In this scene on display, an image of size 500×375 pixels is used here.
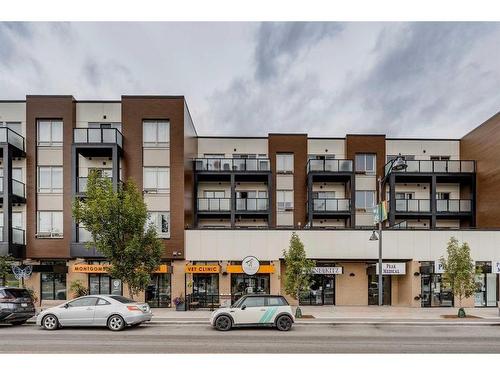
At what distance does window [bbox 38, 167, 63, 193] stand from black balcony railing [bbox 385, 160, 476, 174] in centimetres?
2405

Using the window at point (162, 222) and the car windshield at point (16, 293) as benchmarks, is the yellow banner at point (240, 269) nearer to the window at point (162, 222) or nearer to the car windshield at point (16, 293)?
the window at point (162, 222)

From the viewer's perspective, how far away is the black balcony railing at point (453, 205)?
27953mm

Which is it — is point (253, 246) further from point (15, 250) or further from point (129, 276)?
point (15, 250)

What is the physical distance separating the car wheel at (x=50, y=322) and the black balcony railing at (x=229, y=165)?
1557 cm

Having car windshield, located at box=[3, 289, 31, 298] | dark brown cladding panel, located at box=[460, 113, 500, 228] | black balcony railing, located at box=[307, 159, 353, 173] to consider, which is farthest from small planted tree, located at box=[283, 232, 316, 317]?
dark brown cladding panel, located at box=[460, 113, 500, 228]

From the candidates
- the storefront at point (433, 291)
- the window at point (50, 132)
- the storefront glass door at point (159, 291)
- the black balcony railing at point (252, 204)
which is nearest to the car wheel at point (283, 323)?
the storefront glass door at point (159, 291)

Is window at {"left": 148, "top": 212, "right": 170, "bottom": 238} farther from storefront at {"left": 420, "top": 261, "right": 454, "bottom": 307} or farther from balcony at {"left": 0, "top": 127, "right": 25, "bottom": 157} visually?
storefront at {"left": 420, "top": 261, "right": 454, "bottom": 307}

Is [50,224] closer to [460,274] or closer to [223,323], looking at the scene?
[223,323]

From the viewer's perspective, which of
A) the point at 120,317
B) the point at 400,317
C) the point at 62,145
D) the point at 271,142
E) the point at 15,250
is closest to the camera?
the point at 120,317

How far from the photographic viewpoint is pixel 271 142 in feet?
98.2

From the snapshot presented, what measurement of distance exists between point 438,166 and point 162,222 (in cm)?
2167

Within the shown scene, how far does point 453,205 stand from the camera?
28.0 m

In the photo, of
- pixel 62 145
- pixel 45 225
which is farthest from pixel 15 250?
pixel 62 145

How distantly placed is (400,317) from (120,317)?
1284cm
